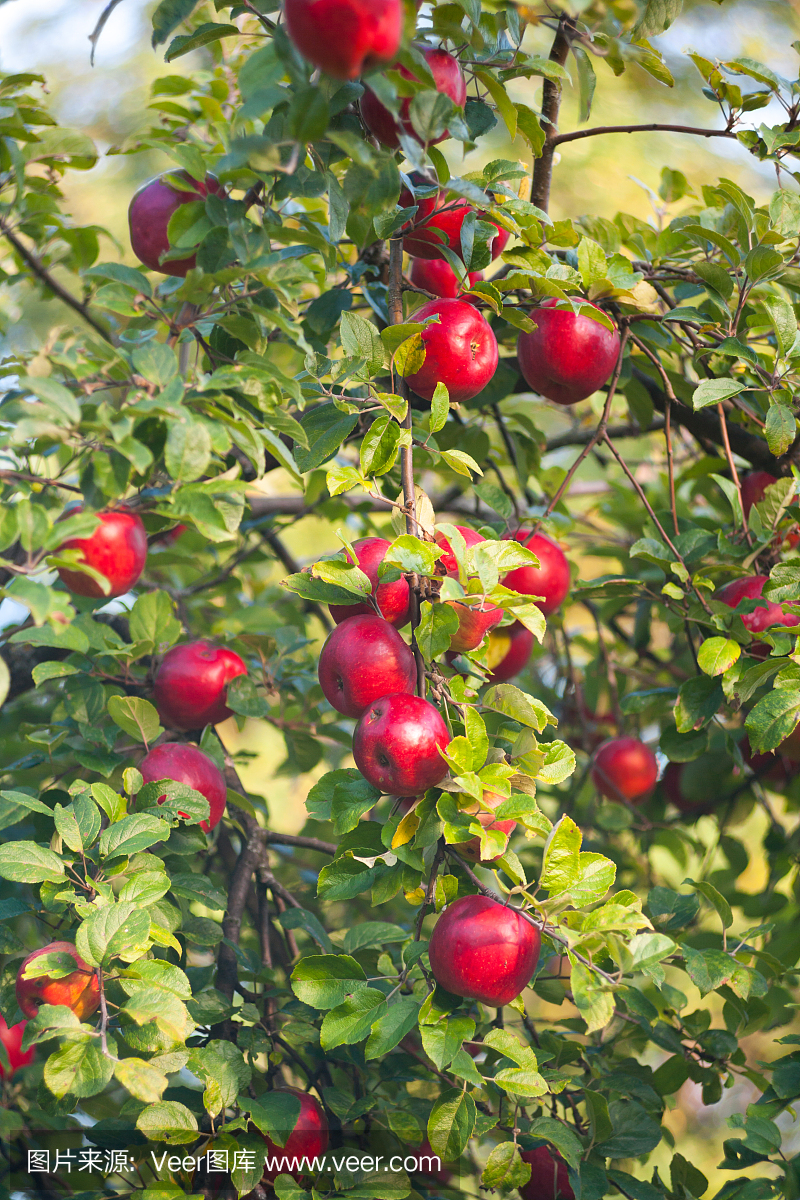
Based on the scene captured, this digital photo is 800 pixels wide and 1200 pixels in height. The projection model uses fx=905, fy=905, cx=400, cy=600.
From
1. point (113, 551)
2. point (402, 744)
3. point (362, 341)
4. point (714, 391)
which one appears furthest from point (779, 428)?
point (113, 551)

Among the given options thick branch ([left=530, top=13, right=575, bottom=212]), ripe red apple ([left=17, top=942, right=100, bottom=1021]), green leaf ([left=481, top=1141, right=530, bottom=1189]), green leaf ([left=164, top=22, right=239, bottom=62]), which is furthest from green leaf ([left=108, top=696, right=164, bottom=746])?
thick branch ([left=530, top=13, right=575, bottom=212])

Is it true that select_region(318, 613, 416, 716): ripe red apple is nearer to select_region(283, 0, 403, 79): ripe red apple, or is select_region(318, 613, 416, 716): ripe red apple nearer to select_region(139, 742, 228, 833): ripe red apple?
select_region(139, 742, 228, 833): ripe red apple

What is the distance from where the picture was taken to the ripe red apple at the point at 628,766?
176 centimetres

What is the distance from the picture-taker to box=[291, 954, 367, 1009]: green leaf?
0.86m

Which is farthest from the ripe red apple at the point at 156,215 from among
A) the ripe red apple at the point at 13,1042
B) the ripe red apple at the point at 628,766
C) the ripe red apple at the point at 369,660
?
the ripe red apple at the point at 628,766

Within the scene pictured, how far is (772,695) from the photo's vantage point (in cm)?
99

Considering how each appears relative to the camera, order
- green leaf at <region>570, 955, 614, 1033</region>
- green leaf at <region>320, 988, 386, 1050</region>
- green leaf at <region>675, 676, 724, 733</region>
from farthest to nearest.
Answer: green leaf at <region>675, 676, 724, 733</region>, green leaf at <region>320, 988, 386, 1050</region>, green leaf at <region>570, 955, 614, 1033</region>

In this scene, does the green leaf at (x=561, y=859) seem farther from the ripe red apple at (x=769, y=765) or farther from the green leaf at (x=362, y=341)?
the ripe red apple at (x=769, y=765)

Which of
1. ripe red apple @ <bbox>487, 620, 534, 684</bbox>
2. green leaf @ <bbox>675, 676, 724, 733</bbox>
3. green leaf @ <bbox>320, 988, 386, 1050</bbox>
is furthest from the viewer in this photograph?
ripe red apple @ <bbox>487, 620, 534, 684</bbox>

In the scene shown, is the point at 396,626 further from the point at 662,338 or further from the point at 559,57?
the point at 559,57

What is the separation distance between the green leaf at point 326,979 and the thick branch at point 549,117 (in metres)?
0.95

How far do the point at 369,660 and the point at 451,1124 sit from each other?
0.44 meters

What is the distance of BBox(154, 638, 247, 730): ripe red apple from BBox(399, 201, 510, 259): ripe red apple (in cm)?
60

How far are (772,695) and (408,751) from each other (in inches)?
17.7
